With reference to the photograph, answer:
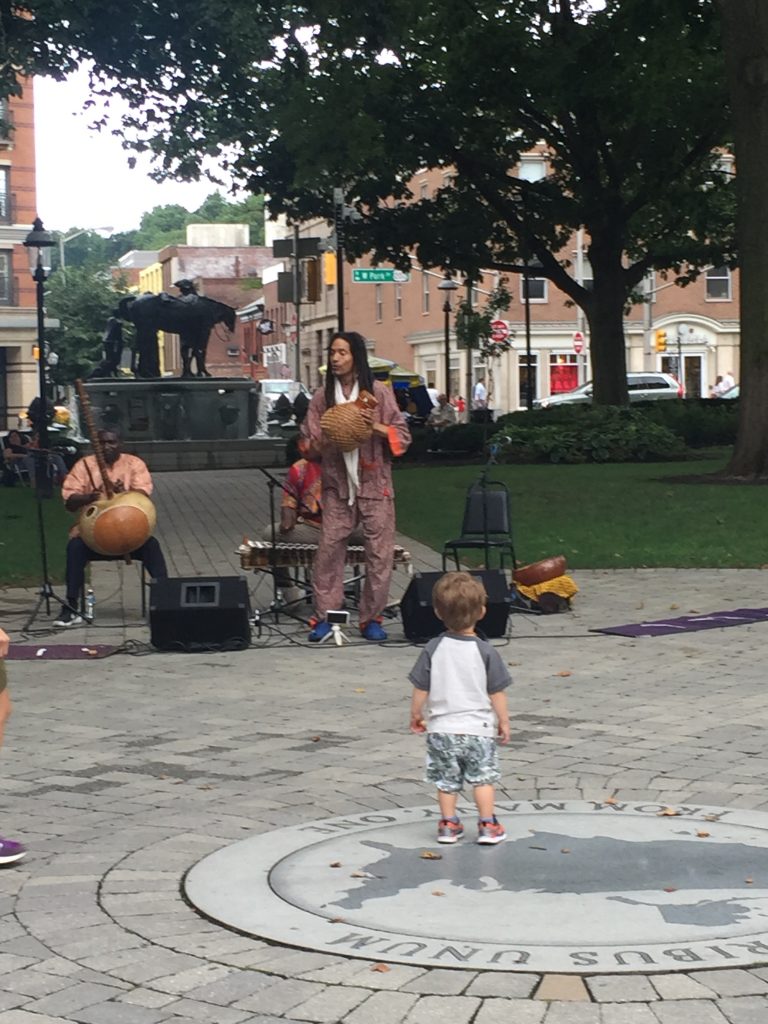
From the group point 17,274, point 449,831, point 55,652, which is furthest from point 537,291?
point 449,831

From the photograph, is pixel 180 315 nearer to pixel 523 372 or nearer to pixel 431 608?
pixel 431 608

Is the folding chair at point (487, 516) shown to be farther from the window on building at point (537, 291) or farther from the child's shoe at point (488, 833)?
the window on building at point (537, 291)

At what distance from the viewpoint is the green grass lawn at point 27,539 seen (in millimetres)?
15875

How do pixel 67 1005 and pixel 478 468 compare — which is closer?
pixel 67 1005

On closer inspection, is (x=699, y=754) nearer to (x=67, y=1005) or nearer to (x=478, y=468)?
(x=67, y=1005)

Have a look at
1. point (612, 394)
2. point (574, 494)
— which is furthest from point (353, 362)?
point (612, 394)

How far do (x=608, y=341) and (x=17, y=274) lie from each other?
41077 millimetres

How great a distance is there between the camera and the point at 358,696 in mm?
9898

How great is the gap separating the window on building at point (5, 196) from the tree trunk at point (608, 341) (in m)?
41.2

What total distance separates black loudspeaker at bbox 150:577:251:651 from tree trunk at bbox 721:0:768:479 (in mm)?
13571

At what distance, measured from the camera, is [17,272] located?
2822 inches

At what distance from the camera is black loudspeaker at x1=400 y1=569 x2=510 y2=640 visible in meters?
11.7

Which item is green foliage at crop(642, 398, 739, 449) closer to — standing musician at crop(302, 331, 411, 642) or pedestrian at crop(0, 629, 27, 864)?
standing musician at crop(302, 331, 411, 642)

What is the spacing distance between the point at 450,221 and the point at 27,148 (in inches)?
1595
